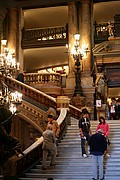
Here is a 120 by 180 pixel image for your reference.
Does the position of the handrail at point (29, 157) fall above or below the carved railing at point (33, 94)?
below

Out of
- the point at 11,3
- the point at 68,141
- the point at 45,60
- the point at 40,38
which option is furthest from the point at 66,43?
the point at 11,3

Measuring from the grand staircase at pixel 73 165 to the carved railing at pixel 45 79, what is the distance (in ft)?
31.9

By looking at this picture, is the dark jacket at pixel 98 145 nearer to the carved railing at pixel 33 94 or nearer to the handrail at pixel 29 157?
the handrail at pixel 29 157

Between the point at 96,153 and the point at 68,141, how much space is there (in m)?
3.92

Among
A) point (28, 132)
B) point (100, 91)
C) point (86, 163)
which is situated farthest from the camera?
point (28, 132)

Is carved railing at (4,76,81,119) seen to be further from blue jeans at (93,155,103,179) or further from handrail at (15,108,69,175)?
blue jeans at (93,155,103,179)

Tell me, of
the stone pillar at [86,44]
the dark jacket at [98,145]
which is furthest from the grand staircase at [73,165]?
the stone pillar at [86,44]

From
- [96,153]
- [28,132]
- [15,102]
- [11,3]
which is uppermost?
[11,3]

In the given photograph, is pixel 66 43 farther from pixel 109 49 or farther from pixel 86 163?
pixel 86 163

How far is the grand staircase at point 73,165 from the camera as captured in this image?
375 inches

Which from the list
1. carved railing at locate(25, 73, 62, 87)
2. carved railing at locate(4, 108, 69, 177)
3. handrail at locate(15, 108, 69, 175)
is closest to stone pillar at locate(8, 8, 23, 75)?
carved railing at locate(25, 73, 62, 87)

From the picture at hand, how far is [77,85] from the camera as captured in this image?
2078cm

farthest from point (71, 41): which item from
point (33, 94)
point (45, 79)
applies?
point (33, 94)

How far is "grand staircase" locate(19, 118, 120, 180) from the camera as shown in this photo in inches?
375
